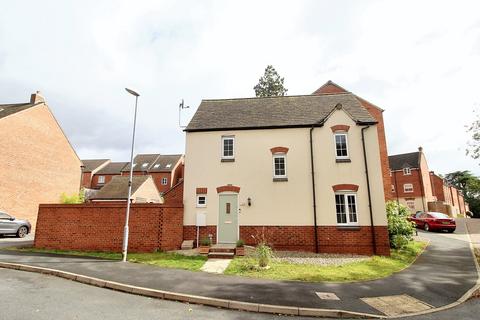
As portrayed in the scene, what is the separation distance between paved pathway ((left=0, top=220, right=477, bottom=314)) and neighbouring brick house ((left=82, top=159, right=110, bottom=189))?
41.2 metres

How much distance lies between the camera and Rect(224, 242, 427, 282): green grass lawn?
9602mm

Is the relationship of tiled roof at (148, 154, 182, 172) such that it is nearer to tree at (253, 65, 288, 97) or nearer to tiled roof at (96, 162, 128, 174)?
tiled roof at (96, 162, 128, 174)

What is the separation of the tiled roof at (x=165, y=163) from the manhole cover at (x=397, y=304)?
43456 millimetres

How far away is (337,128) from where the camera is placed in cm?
1546

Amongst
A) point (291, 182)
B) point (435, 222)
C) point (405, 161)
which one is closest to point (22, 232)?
point (291, 182)

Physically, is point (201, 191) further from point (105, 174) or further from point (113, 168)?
point (113, 168)

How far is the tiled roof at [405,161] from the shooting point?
138 feet

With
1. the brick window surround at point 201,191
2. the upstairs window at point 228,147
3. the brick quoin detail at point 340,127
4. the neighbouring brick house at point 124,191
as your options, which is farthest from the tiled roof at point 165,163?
the brick quoin detail at point 340,127

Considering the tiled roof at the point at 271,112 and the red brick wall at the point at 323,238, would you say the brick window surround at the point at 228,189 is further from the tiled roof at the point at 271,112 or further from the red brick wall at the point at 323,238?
the tiled roof at the point at 271,112

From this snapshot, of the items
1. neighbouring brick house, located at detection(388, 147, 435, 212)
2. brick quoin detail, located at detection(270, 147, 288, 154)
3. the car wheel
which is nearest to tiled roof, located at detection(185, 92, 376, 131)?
brick quoin detail, located at detection(270, 147, 288, 154)

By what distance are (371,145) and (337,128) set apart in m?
2.05

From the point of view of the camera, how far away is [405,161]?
143 feet

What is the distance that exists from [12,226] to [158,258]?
13690mm

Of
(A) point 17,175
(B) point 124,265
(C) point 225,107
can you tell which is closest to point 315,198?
(C) point 225,107
